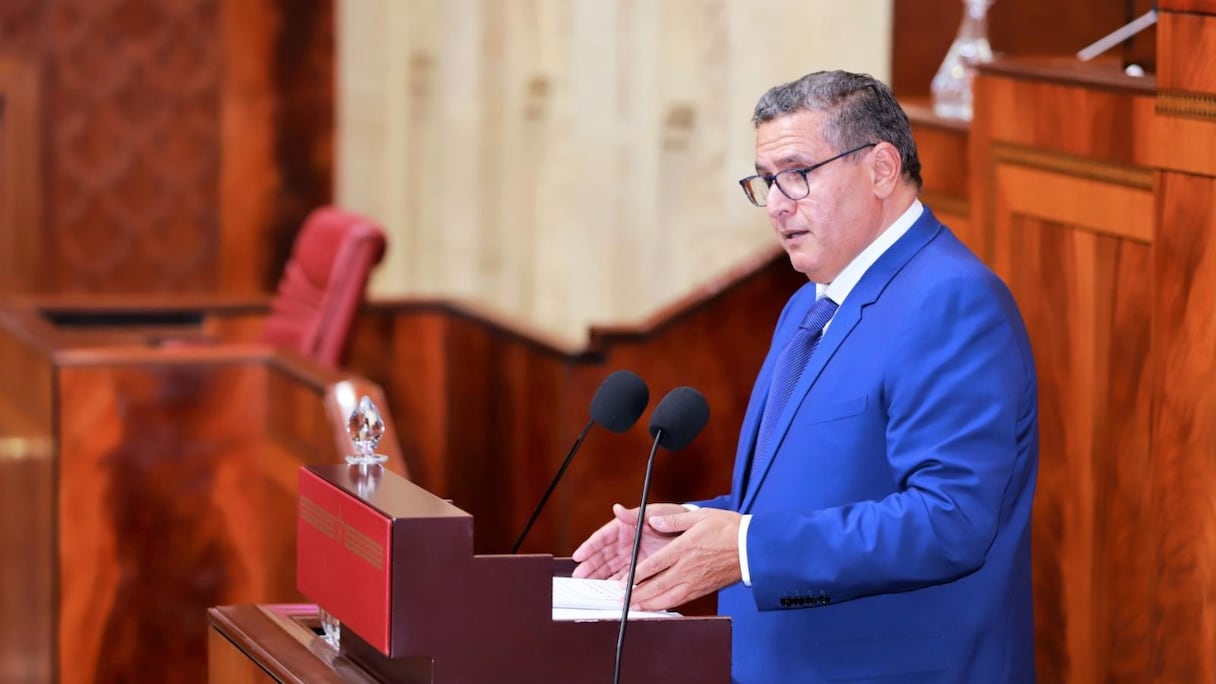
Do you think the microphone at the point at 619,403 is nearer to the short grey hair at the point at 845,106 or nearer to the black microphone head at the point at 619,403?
the black microphone head at the point at 619,403

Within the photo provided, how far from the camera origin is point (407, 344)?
646cm

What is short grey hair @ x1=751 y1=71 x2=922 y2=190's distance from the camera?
2256 millimetres

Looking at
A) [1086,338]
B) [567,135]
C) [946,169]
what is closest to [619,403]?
[1086,338]

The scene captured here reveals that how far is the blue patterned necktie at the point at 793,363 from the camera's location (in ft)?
7.80

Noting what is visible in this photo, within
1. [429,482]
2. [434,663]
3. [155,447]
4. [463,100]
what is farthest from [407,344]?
[434,663]

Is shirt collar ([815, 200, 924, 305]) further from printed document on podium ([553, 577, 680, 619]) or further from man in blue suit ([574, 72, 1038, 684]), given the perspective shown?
printed document on podium ([553, 577, 680, 619])

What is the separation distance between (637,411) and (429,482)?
4.16 metres

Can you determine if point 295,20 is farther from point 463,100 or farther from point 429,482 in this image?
point 429,482

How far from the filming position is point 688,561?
2061 mm

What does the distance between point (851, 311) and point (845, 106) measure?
0.83 feet

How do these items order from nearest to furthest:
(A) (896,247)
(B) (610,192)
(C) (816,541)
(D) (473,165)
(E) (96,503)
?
(C) (816,541) < (A) (896,247) < (E) (96,503) < (B) (610,192) < (D) (473,165)

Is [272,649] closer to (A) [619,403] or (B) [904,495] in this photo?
(A) [619,403]

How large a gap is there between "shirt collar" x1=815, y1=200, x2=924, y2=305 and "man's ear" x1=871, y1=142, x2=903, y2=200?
52 mm

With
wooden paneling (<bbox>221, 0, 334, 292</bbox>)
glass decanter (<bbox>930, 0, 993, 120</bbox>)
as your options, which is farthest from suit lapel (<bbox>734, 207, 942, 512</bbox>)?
wooden paneling (<bbox>221, 0, 334, 292</bbox>)
